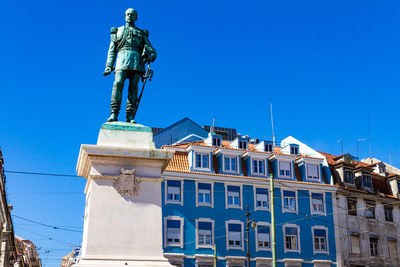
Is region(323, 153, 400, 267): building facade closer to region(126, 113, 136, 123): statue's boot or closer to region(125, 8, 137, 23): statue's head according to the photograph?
region(126, 113, 136, 123): statue's boot

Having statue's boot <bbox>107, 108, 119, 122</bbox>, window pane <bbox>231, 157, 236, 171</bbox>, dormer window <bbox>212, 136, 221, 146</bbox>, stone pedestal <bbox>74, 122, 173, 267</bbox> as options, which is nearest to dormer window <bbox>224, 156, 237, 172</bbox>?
window pane <bbox>231, 157, 236, 171</bbox>

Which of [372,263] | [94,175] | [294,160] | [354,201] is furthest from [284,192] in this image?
[94,175]

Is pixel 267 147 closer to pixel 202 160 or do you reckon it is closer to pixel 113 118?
pixel 202 160

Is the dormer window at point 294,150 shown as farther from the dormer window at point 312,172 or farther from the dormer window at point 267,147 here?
the dormer window at point 312,172

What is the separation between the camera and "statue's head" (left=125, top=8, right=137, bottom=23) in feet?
41.7

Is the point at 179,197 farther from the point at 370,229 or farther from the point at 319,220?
the point at 370,229

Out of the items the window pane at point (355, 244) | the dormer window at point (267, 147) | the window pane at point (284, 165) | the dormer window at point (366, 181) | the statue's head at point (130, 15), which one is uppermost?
the dormer window at point (267, 147)

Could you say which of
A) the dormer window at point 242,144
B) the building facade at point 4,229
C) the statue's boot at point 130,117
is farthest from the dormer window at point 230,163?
the statue's boot at point 130,117

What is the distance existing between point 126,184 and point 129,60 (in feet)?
9.43

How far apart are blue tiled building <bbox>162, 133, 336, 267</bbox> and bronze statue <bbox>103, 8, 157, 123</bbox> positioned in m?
31.9

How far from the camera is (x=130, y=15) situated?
12.7 meters

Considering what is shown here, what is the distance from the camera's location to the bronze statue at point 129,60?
12.2 meters

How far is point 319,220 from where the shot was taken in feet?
161

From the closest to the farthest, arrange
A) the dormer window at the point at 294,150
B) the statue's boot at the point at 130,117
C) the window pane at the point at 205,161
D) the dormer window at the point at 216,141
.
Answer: the statue's boot at the point at 130,117
the window pane at the point at 205,161
the dormer window at the point at 216,141
the dormer window at the point at 294,150
